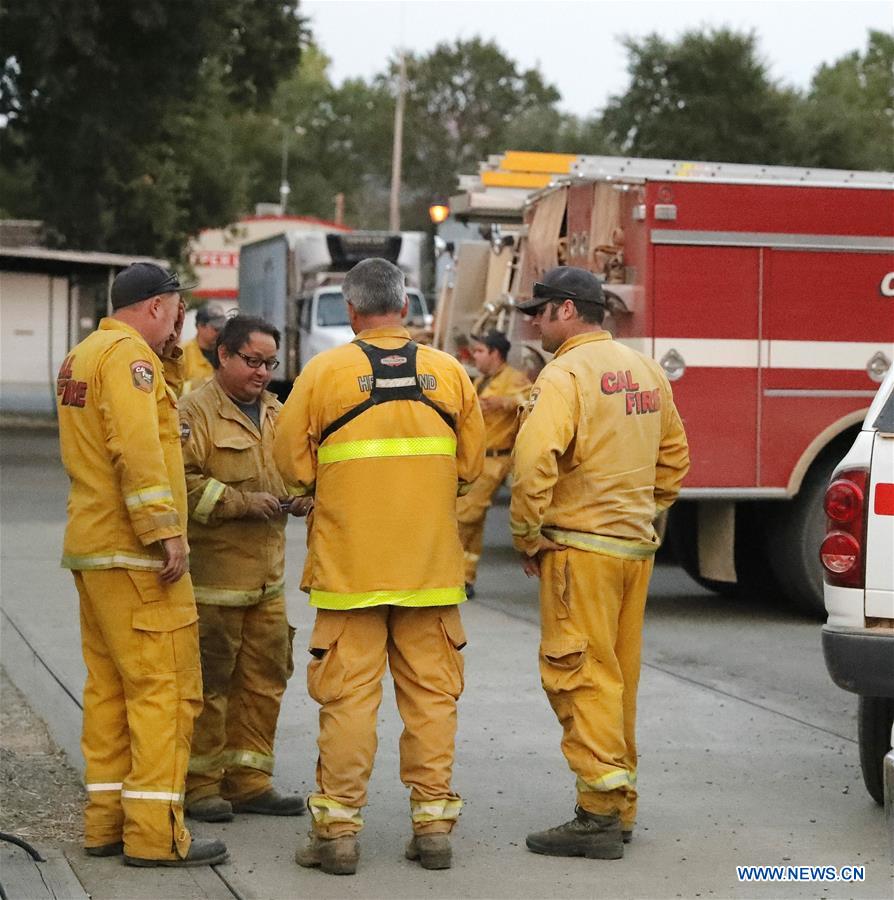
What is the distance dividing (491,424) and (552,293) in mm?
5494

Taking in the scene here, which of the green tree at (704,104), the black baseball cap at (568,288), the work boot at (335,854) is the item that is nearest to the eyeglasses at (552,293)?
the black baseball cap at (568,288)

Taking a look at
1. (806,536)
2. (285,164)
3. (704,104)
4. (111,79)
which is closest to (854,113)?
(704,104)

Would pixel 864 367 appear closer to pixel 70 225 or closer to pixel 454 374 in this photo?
pixel 454 374

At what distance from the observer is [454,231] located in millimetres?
29250

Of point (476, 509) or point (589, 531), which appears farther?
point (476, 509)

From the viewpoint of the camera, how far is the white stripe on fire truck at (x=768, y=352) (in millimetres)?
10320

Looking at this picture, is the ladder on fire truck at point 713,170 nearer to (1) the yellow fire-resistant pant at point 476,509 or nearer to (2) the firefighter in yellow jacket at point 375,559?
(1) the yellow fire-resistant pant at point 476,509

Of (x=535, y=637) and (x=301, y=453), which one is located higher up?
(x=301, y=453)

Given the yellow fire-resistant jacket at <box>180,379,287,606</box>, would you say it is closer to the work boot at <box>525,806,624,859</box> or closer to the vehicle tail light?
the work boot at <box>525,806,624,859</box>

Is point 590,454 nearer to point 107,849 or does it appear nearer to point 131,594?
point 131,594

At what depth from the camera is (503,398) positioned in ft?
37.1

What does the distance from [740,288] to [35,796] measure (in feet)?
18.8

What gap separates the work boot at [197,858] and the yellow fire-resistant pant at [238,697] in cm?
55

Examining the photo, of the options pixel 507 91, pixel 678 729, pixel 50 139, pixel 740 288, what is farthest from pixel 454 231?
pixel 507 91
